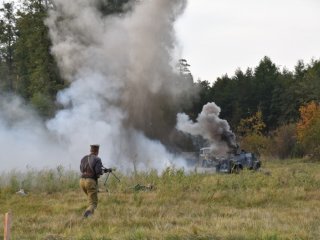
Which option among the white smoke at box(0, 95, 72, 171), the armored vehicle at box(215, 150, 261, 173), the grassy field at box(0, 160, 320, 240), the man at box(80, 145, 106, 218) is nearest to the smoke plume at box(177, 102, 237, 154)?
the armored vehicle at box(215, 150, 261, 173)

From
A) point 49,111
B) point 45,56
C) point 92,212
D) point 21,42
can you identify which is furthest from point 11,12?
point 92,212

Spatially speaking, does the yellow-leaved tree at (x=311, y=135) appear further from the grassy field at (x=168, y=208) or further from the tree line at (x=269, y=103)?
the grassy field at (x=168, y=208)

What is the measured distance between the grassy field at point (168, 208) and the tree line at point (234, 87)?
1493 centimetres

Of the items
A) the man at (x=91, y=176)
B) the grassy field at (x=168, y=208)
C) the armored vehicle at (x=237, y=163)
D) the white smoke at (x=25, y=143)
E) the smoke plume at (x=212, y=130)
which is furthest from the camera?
the smoke plume at (x=212, y=130)

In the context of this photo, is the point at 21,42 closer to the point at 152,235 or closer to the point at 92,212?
the point at 92,212

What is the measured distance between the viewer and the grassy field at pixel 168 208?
1137 cm

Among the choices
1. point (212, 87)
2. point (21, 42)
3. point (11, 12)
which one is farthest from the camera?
point (212, 87)

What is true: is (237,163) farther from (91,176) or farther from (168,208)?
(91,176)

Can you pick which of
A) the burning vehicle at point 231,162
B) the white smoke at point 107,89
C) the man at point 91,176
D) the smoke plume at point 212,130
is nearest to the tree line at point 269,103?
the smoke plume at point 212,130

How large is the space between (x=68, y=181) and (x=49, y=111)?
648 inches

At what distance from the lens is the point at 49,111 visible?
36.8m

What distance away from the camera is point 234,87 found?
3034 inches

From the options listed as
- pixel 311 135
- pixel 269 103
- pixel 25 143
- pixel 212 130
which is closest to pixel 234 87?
pixel 269 103

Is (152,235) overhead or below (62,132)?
below
